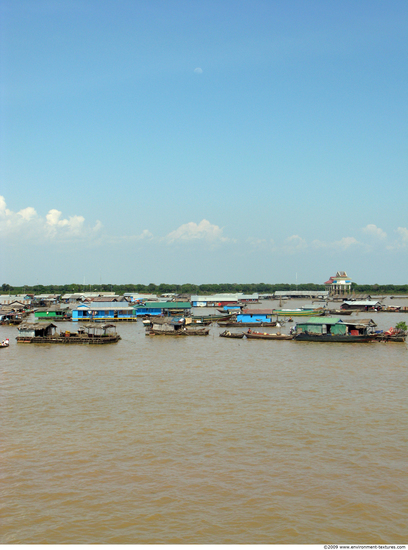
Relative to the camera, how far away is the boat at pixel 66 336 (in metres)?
25.4

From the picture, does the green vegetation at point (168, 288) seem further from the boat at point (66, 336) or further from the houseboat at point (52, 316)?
the boat at point (66, 336)

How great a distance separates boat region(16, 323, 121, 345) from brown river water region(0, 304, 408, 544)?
24.7ft

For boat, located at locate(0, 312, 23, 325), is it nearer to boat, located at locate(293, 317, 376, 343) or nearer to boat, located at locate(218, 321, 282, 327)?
boat, located at locate(218, 321, 282, 327)

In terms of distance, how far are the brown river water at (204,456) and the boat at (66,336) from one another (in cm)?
753

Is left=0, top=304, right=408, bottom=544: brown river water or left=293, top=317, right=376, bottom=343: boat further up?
left=293, top=317, right=376, bottom=343: boat

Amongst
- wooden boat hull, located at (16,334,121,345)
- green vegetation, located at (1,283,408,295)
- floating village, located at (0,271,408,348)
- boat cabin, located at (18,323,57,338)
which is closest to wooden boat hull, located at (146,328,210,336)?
floating village, located at (0,271,408,348)

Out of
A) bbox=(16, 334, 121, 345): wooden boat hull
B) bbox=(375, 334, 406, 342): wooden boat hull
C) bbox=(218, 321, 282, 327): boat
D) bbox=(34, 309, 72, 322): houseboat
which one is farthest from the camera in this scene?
bbox=(34, 309, 72, 322): houseboat

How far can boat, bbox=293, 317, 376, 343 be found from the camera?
83.3 ft

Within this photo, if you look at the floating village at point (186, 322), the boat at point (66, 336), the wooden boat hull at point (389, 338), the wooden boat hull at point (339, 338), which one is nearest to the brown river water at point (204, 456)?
the wooden boat hull at point (339, 338)

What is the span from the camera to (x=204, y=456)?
9.45m

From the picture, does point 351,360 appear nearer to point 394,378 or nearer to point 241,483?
point 394,378

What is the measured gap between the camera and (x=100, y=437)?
10.5m

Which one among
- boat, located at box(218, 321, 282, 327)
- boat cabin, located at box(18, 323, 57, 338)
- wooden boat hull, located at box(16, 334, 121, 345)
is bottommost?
boat, located at box(218, 321, 282, 327)

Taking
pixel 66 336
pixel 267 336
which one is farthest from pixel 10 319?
pixel 267 336
